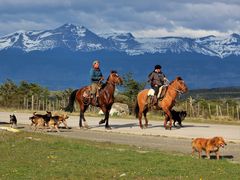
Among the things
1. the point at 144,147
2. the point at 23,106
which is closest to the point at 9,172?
the point at 144,147

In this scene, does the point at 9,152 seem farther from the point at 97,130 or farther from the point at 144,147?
the point at 97,130

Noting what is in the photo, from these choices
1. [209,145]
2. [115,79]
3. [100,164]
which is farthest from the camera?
[115,79]

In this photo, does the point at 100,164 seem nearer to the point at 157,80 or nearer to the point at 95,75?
the point at 157,80

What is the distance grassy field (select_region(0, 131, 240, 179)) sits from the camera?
15062 millimetres

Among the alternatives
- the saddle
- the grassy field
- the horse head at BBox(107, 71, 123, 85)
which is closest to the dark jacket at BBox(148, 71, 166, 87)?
the saddle

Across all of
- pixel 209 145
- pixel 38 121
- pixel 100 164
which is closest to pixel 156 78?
pixel 38 121

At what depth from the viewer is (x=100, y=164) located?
658 inches

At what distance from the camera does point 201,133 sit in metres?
27.2

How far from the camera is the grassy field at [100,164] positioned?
15062 mm

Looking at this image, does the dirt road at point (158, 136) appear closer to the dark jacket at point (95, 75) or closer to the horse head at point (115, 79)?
the horse head at point (115, 79)

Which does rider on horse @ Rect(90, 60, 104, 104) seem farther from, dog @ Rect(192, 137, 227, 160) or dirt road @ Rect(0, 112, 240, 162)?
dog @ Rect(192, 137, 227, 160)

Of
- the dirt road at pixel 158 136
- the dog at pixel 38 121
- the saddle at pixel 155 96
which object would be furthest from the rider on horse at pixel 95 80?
the dog at pixel 38 121

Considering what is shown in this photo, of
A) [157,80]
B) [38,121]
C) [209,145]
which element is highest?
[157,80]

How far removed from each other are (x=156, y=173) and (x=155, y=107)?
1549 centimetres
